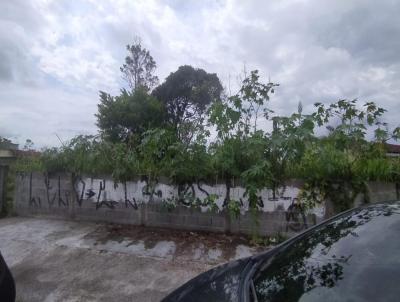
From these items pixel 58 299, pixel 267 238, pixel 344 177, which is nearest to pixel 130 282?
pixel 58 299

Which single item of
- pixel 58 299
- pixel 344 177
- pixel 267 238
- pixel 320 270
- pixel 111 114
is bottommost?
pixel 58 299

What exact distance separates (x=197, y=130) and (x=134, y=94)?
15.6 m

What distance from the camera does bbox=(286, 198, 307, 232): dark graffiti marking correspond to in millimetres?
5301

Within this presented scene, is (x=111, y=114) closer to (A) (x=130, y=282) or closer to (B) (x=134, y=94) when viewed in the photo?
(B) (x=134, y=94)


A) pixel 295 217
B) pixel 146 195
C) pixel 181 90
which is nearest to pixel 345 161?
pixel 295 217

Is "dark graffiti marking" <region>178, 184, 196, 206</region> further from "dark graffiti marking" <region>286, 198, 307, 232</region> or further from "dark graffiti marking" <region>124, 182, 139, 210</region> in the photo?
"dark graffiti marking" <region>286, 198, 307, 232</region>

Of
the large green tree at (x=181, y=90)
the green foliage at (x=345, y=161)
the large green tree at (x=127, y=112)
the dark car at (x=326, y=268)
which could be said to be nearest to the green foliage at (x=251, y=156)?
the green foliage at (x=345, y=161)

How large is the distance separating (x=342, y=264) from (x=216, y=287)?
76 centimetres

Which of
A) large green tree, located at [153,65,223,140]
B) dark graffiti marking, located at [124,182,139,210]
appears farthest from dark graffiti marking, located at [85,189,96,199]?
large green tree, located at [153,65,223,140]

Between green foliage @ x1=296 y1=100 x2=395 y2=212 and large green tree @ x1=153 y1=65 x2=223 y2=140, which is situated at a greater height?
large green tree @ x1=153 y1=65 x2=223 y2=140

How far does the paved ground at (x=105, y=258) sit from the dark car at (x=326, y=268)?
76.8 inches

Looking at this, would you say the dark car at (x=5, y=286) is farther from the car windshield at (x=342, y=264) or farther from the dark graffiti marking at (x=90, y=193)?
the dark graffiti marking at (x=90, y=193)

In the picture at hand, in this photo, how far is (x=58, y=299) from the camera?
12.4ft

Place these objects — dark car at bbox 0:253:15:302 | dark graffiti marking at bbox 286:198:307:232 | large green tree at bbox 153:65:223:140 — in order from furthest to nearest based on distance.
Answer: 1. large green tree at bbox 153:65:223:140
2. dark graffiti marking at bbox 286:198:307:232
3. dark car at bbox 0:253:15:302
